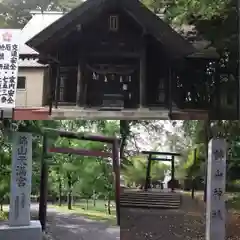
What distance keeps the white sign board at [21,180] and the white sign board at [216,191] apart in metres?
1.17

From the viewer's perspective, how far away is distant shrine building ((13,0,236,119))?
2.49m

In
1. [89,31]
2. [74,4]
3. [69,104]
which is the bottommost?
[69,104]

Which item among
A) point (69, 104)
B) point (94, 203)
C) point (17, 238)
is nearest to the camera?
point (17, 238)

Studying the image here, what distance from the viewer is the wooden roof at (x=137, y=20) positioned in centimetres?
243

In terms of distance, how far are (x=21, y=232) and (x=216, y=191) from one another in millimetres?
1276

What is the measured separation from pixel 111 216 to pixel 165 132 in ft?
2.25

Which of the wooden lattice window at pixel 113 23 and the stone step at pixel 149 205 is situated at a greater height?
the wooden lattice window at pixel 113 23

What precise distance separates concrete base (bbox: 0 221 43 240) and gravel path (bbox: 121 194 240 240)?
0.56 m

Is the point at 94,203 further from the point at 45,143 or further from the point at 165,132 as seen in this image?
the point at 165,132

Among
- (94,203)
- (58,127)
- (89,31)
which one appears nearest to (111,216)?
(94,203)

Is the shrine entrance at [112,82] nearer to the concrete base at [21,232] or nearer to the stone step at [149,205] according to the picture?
the stone step at [149,205]

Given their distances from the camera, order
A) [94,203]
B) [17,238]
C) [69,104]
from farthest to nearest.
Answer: [69,104] < [94,203] < [17,238]

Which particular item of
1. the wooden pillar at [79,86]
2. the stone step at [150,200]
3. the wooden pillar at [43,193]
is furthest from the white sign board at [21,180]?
the stone step at [150,200]

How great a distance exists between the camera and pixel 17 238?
7.16 feet
